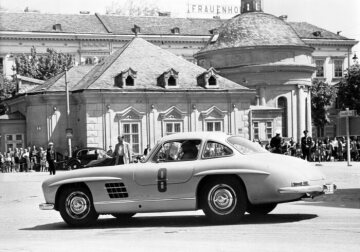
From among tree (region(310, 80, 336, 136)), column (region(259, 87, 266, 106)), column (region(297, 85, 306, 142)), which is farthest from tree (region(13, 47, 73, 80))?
tree (region(310, 80, 336, 136))

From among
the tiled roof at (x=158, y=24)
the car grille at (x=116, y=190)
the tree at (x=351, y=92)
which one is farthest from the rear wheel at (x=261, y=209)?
the tiled roof at (x=158, y=24)

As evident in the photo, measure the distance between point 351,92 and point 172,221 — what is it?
8404cm

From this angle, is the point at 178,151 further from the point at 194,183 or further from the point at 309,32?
the point at 309,32

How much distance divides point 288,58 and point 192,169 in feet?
213

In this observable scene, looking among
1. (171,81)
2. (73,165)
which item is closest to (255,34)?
Result: (171,81)

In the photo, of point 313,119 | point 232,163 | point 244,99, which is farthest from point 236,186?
point 313,119

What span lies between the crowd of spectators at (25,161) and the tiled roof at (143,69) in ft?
21.2

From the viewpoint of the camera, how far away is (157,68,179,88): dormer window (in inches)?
2584

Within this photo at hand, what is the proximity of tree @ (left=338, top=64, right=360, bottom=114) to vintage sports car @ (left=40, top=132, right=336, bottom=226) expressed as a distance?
272ft

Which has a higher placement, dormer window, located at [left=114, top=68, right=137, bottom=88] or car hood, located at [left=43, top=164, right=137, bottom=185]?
dormer window, located at [left=114, top=68, right=137, bottom=88]

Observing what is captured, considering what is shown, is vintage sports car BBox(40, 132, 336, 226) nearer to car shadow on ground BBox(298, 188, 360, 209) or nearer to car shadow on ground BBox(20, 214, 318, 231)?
car shadow on ground BBox(20, 214, 318, 231)

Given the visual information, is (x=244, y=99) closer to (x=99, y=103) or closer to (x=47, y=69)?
(x=99, y=103)

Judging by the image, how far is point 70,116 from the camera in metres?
66.6

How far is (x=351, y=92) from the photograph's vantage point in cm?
9894
